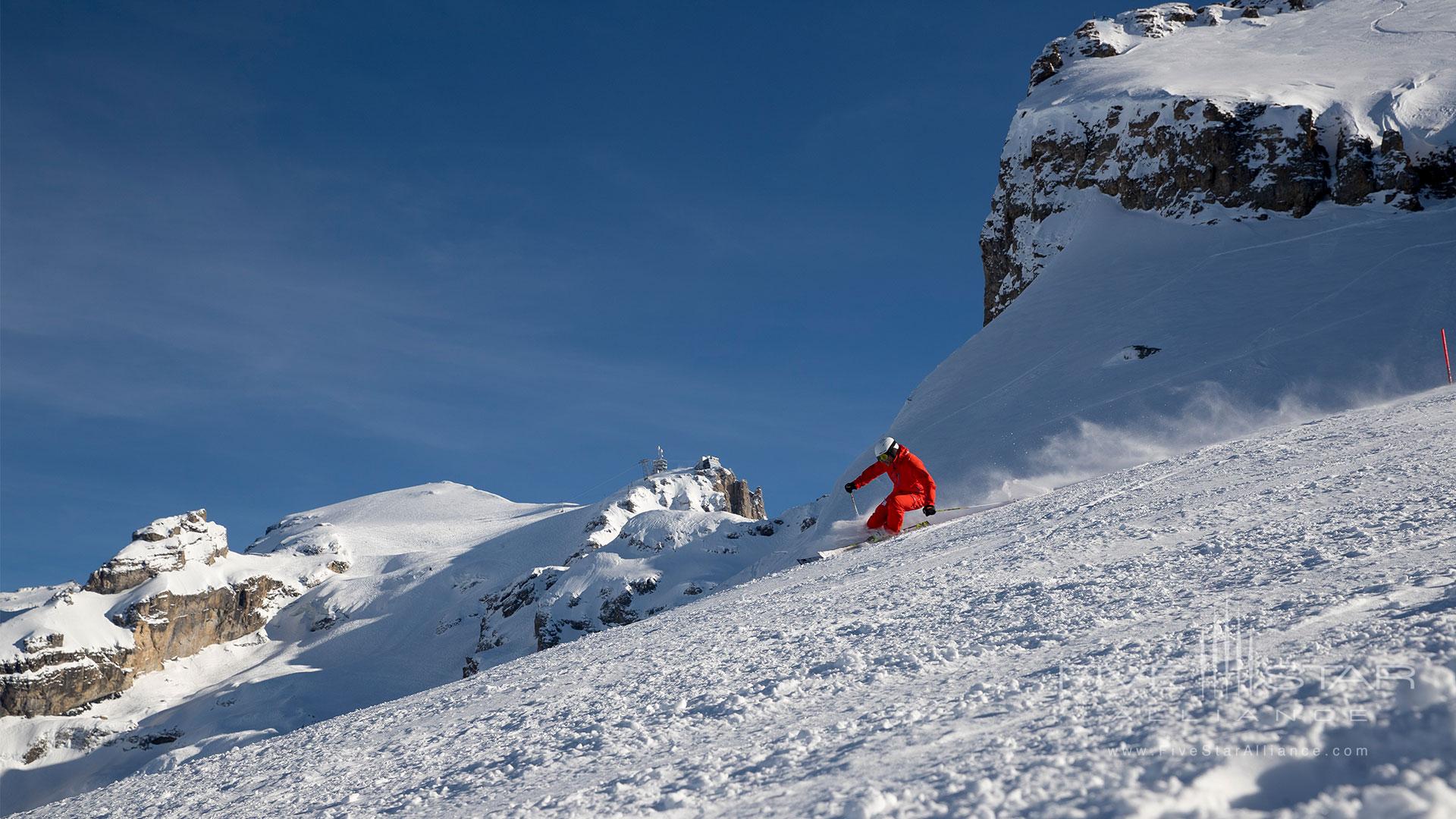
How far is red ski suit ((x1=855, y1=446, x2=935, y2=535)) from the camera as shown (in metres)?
14.0

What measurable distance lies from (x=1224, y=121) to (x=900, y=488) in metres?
28.6

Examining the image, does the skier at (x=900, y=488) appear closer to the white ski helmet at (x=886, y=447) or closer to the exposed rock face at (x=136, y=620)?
the white ski helmet at (x=886, y=447)

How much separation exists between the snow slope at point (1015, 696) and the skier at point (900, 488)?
419 centimetres

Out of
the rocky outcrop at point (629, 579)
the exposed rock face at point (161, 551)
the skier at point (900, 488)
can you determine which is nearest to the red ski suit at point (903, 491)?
the skier at point (900, 488)

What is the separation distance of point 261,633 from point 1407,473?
107 meters

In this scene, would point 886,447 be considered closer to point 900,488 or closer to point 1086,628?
point 900,488

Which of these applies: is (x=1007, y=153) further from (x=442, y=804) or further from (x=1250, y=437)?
(x=442, y=804)

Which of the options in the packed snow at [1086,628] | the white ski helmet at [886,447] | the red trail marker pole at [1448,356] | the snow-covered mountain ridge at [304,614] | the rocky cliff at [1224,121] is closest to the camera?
the packed snow at [1086,628]

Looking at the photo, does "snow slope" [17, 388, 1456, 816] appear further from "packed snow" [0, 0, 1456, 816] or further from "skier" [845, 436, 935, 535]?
"skier" [845, 436, 935, 535]

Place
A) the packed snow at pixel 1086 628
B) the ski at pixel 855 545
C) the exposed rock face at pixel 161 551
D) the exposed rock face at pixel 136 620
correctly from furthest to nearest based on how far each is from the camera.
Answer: the exposed rock face at pixel 161 551, the exposed rock face at pixel 136 620, the ski at pixel 855 545, the packed snow at pixel 1086 628

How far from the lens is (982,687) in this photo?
4.70 metres

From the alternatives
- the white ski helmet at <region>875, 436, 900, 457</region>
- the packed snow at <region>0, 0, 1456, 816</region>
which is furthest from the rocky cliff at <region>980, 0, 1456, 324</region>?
the white ski helmet at <region>875, 436, 900, 457</region>

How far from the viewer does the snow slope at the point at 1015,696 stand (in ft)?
10.8

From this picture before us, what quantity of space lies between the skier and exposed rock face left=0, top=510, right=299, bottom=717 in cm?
9471
